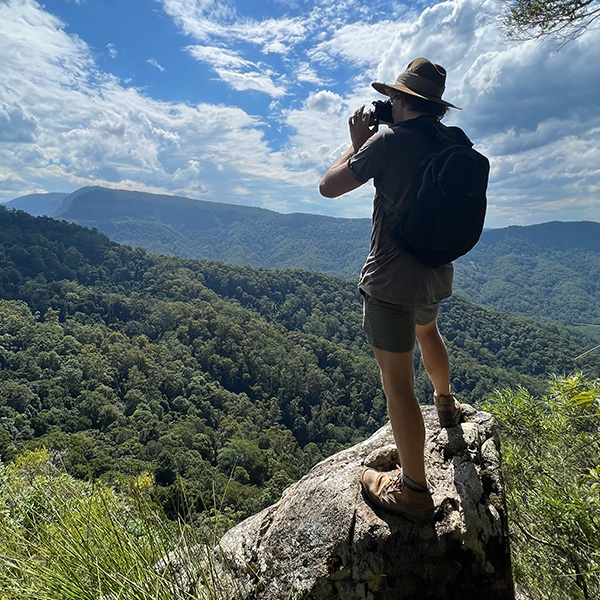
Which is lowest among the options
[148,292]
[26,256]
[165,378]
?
[165,378]

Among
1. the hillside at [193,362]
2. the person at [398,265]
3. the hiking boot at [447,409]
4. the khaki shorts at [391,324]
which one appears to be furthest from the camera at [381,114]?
the hillside at [193,362]

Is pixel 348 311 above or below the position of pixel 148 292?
below

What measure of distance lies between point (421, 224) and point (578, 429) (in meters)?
3.34

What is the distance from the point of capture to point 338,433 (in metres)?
51.0

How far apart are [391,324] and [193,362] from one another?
57827mm

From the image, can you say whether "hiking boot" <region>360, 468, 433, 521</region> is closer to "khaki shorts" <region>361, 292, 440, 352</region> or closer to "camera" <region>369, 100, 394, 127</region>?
"khaki shorts" <region>361, 292, 440, 352</region>

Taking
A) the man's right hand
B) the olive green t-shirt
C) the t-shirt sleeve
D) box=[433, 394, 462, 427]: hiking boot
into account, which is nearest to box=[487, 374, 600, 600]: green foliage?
box=[433, 394, 462, 427]: hiking boot

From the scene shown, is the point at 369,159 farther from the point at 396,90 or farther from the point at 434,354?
the point at 434,354

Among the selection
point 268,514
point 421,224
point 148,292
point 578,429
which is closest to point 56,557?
point 268,514

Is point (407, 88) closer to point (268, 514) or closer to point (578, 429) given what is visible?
point (268, 514)

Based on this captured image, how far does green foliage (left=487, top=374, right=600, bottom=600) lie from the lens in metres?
2.29

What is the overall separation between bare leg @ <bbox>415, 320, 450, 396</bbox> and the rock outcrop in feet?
1.46

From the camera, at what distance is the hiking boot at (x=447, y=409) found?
263 cm

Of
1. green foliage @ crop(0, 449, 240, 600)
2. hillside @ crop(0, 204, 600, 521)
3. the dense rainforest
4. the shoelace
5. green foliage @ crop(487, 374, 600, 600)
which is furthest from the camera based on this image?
hillside @ crop(0, 204, 600, 521)
